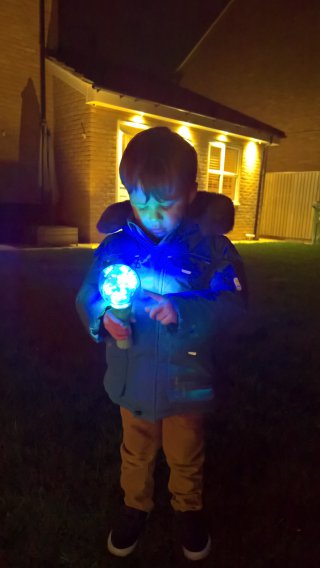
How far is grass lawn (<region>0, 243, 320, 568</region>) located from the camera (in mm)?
1874

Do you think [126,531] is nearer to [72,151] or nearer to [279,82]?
[72,151]

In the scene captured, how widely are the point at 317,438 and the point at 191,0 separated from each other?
21.5 metres

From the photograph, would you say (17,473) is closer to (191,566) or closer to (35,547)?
(35,547)

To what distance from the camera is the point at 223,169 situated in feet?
50.7

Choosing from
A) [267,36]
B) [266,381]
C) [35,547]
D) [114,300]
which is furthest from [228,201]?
[267,36]

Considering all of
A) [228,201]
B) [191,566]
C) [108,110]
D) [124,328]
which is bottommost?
[191,566]

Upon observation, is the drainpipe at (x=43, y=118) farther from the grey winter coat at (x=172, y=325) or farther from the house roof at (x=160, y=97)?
the grey winter coat at (x=172, y=325)

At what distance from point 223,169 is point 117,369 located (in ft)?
47.9

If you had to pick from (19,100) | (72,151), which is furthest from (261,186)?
(19,100)

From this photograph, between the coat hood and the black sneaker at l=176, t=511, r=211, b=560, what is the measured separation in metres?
1.27

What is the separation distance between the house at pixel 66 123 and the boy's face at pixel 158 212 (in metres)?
10.6

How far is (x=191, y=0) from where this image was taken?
19.1m

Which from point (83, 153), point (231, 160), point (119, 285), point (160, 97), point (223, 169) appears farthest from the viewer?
point (231, 160)

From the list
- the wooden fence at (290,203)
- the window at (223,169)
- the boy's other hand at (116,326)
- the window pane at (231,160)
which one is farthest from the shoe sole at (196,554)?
the wooden fence at (290,203)
